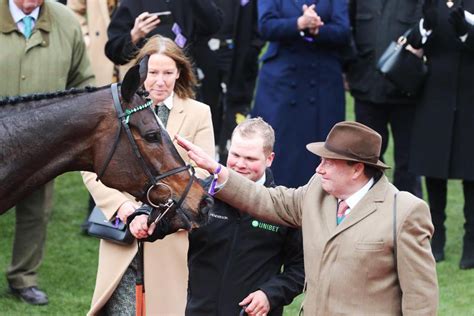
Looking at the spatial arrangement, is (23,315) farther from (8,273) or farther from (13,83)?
(13,83)

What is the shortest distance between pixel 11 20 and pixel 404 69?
10.8 feet

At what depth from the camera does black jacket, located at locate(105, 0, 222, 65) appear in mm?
8617

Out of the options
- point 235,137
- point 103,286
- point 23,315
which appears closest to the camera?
point 235,137

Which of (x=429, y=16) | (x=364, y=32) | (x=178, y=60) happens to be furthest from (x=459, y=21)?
(x=178, y=60)

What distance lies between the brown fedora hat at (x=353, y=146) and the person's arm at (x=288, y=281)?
0.78 meters

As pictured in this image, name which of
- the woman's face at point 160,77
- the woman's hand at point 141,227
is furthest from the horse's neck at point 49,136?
the woman's face at point 160,77

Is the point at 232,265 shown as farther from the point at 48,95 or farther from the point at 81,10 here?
the point at 81,10

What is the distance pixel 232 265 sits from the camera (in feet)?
18.7

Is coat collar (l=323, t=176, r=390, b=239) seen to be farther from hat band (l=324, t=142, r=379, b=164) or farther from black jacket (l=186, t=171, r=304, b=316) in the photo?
black jacket (l=186, t=171, r=304, b=316)

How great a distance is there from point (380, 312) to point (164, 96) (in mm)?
2021

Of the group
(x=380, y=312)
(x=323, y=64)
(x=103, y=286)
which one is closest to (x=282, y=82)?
(x=323, y=64)

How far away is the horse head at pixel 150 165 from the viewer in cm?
531

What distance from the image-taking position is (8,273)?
27.8 feet

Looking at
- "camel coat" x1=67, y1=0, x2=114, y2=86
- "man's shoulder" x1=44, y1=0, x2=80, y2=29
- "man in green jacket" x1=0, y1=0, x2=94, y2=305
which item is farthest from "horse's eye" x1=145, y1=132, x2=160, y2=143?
"camel coat" x1=67, y1=0, x2=114, y2=86
